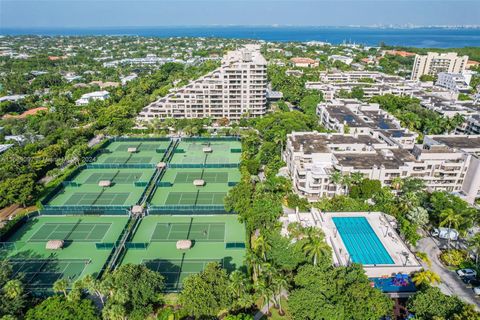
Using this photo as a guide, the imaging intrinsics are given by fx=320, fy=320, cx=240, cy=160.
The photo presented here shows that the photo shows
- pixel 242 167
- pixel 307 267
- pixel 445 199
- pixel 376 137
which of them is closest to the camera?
pixel 307 267

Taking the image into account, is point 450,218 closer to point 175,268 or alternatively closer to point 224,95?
point 175,268

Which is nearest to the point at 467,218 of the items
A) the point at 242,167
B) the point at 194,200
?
the point at 242,167

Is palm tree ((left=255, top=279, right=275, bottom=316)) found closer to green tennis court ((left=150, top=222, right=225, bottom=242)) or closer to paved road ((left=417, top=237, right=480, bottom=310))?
green tennis court ((left=150, top=222, right=225, bottom=242))

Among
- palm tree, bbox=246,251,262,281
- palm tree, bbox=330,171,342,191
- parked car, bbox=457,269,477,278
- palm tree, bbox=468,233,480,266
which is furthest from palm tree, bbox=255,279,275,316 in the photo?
palm tree, bbox=468,233,480,266

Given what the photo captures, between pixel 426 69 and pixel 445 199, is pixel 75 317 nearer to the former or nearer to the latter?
pixel 445 199

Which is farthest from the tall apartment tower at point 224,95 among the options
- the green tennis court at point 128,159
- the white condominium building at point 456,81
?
the white condominium building at point 456,81

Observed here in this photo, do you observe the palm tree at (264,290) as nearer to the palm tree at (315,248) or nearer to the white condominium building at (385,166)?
the palm tree at (315,248)

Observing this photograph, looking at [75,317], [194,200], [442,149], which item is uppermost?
[442,149]

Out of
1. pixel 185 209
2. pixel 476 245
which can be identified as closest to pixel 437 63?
pixel 476 245
